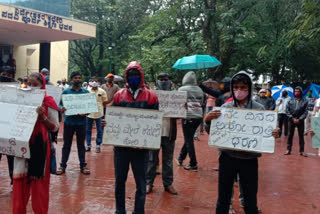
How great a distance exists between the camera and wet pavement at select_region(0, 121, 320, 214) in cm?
482

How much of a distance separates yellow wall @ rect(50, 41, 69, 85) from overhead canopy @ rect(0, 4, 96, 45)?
2.61 metres

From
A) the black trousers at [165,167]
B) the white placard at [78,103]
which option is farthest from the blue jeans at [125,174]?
the white placard at [78,103]

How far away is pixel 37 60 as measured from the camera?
2372 centimetres

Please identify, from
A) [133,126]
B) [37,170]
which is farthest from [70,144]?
[133,126]

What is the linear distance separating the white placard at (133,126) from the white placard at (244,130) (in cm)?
74

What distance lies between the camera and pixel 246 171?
353 centimetres

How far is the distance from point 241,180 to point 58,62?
22.4 metres

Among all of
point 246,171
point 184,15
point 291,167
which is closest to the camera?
point 246,171

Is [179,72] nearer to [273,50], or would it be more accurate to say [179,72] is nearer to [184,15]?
[184,15]

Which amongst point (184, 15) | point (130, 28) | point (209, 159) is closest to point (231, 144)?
point (209, 159)

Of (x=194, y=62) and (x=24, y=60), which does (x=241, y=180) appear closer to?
(x=194, y=62)

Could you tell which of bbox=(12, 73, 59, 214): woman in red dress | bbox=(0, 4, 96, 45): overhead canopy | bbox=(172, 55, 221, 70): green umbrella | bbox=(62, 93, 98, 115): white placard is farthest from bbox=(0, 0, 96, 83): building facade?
bbox=(12, 73, 59, 214): woman in red dress

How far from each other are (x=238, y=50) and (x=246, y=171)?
16.0 metres

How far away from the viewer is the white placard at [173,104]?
5.91 m
